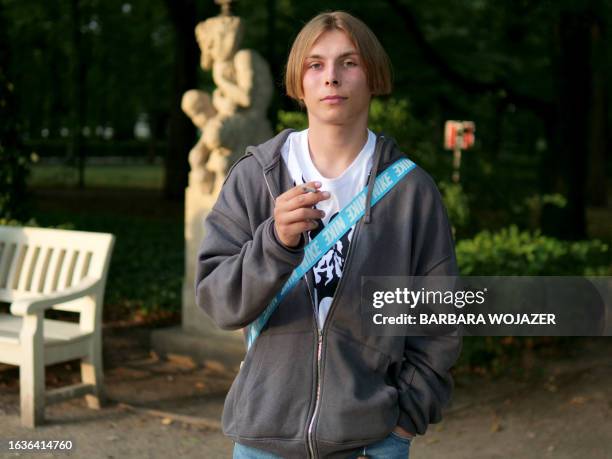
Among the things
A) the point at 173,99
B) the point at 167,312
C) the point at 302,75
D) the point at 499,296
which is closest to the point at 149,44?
the point at 173,99

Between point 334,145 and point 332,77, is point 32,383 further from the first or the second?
point 332,77

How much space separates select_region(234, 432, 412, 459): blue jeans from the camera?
2.26 meters

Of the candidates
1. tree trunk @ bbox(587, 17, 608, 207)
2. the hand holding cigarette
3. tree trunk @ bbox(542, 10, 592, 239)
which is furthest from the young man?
tree trunk @ bbox(587, 17, 608, 207)

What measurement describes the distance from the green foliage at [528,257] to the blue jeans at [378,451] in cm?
509

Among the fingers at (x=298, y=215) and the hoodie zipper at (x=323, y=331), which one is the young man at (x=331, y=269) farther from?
the fingers at (x=298, y=215)

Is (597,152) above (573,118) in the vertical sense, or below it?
below

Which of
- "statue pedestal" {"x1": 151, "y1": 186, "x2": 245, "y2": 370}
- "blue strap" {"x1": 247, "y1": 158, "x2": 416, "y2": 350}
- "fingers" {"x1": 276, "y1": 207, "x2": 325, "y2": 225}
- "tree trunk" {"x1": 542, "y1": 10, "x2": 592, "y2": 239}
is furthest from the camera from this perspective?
"tree trunk" {"x1": 542, "y1": 10, "x2": 592, "y2": 239}

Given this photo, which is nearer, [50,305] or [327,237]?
[327,237]

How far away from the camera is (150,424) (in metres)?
6.00

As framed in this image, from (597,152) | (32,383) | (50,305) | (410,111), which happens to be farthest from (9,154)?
(597,152)

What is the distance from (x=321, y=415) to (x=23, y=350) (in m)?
3.99

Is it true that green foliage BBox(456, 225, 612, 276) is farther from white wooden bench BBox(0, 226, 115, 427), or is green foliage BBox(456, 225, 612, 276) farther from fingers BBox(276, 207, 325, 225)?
fingers BBox(276, 207, 325, 225)

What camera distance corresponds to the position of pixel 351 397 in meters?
2.19

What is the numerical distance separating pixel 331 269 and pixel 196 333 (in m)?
5.57
